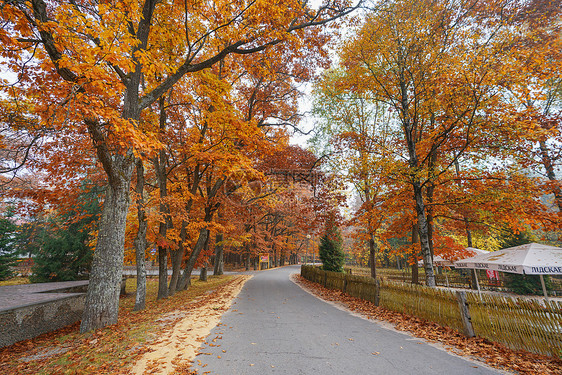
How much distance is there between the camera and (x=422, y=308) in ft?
22.6

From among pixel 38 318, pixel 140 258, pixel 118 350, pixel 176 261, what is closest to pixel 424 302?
pixel 118 350

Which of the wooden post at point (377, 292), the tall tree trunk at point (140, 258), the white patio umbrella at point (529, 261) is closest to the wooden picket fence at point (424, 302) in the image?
the wooden post at point (377, 292)

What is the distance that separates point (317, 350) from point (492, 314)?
411 centimetres

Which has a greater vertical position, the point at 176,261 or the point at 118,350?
the point at 176,261

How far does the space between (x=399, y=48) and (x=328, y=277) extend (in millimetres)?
12453

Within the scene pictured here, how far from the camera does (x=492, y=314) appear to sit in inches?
206

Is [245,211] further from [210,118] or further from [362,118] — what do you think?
[362,118]

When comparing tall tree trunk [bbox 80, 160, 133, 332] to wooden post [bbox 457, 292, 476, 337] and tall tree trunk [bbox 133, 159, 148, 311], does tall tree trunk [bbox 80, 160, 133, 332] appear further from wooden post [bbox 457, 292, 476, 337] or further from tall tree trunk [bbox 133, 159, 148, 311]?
wooden post [bbox 457, 292, 476, 337]

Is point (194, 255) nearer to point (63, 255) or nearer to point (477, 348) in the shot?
point (63, 255)

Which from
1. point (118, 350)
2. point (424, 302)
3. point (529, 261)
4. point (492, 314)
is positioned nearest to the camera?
point (118, 350)

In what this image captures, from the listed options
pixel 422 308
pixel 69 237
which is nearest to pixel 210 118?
pixel 422 308

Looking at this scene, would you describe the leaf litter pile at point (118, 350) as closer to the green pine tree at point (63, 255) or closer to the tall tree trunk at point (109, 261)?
the tall tree trunk at point (109, 261)

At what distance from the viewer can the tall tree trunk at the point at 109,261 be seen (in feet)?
19.4

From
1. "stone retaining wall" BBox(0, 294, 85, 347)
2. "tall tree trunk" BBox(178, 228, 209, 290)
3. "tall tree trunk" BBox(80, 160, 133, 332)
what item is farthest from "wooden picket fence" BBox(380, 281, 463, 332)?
"stone retaining wall" BBox(0, 294, 85, 347)
